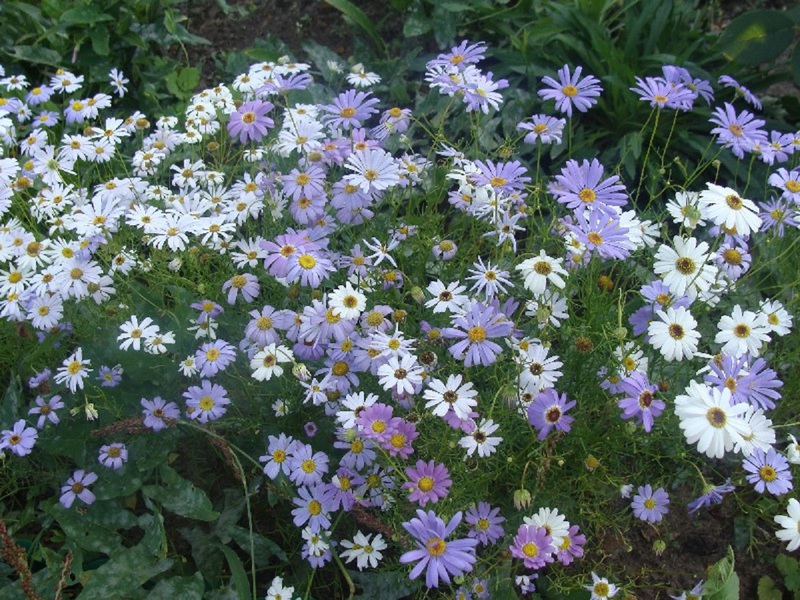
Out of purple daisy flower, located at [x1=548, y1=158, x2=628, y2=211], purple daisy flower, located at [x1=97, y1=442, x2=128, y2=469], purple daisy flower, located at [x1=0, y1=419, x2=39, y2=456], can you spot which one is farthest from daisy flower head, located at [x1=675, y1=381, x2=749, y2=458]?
purple daisy flower, located at [x1=0, y1=419, x2=39, y2=456]

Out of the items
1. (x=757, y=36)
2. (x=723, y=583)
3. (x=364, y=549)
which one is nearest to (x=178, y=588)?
(x=364, y=549)

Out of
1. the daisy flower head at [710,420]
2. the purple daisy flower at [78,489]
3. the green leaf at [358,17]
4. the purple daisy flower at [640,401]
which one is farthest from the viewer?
the green leaf at [358,17]

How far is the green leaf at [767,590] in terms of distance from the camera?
224 centimetres

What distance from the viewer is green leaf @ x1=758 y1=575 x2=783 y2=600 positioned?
2.24 meters

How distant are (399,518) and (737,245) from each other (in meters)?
1.19

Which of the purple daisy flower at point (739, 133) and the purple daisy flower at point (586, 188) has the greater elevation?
the purple daisy flower at point (586, 188)

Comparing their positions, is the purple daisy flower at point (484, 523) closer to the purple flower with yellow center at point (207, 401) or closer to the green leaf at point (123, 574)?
the purple flower with yellow center at point (207, 401)

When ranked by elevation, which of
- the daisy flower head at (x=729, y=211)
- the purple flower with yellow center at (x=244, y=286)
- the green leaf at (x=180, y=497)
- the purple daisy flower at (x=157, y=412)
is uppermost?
the daisy flower head at (x=729, y=211)

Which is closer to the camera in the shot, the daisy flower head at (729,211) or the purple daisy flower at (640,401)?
the purple daisy flower at (640,401)

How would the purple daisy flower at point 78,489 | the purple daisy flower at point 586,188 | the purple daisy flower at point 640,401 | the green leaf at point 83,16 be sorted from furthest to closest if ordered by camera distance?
the green leaf at point 83,16
the purple daisy flower at point 78,489
the purple daisy flower at point 586,188
the purple daisy flower at point 640,401

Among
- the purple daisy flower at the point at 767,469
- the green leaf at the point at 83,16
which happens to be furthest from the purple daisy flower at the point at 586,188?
the green leaf at the point at 83,16

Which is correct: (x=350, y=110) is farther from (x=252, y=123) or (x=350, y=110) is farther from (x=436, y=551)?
(x=436, y=551)

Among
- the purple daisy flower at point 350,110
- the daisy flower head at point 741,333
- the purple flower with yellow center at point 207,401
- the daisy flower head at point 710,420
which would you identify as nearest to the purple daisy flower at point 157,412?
the purple flower with yellow center at point 207,401

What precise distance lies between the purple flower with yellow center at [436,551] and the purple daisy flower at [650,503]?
622mm
